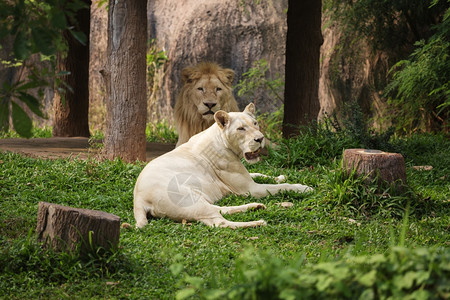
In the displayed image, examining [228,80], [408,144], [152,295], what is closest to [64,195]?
[152,295]

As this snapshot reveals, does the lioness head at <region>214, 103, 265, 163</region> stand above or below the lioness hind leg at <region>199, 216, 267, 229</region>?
above

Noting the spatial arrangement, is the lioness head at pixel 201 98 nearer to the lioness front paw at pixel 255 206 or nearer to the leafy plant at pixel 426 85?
the lioness front paw at pixel 255 206

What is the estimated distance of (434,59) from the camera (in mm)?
9953

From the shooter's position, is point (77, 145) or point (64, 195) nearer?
point (64, 195)

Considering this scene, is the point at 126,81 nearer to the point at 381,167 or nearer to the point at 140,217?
the point at 140,217

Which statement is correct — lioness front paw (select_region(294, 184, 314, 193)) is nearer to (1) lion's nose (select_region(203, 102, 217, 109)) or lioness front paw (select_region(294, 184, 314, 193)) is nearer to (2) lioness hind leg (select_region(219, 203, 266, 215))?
(2) lioness hind leg (select_region(219, 203, 266, 215))

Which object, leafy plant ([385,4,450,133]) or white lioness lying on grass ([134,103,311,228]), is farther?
leafy plant ([385,4,450,133])

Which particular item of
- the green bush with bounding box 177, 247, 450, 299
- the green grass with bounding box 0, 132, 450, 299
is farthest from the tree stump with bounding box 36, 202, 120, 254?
the green bush with bounding box 177, 247, 450, 299

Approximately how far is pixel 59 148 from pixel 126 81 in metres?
2.31

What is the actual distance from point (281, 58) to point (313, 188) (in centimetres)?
900

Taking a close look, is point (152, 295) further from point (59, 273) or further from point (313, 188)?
point (313, 188)

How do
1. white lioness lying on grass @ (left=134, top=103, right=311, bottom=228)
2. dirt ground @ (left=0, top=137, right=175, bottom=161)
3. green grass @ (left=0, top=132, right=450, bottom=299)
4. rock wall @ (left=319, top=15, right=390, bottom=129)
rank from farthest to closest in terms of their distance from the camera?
rock wall @ (left=319, top=15, right=390, bottom=129)
dirt ground @ (left=0, top=137, right=175, bottom=161)
white lioness lying on grass @ (left=134, top=103, right=311, bottom=228)
green grass @ (left=0, top=132, right=450, bottom=299)

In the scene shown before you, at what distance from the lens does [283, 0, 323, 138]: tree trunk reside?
991 cm

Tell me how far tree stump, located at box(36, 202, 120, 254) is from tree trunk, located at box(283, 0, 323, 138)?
6168mm
